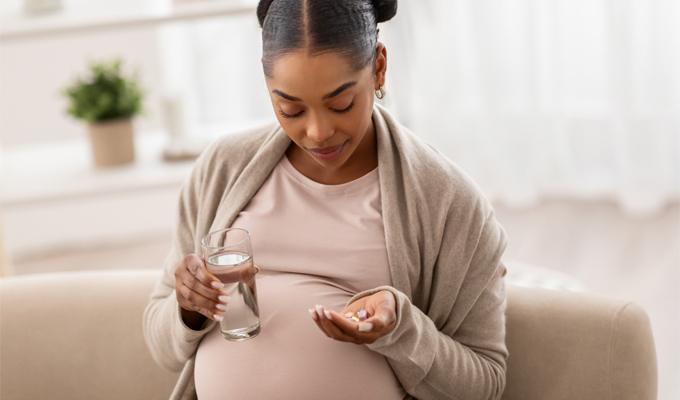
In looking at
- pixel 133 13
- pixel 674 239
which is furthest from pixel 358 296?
pixel 674 239

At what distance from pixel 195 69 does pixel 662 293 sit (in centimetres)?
178

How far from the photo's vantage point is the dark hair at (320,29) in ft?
4.20

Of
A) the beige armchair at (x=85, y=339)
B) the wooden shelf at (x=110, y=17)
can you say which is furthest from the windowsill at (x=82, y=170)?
the beige armchair at (x=85, y=339)

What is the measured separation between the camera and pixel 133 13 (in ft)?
8.98

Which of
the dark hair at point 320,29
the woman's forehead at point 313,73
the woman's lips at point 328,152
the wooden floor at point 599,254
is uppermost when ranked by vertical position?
the dark hair at point 320,29

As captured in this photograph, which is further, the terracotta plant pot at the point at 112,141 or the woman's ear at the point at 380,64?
the terracotta plant pot at the point at 112,141

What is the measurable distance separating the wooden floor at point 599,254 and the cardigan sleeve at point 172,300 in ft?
4.81

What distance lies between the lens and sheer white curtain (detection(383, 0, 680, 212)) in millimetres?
3221

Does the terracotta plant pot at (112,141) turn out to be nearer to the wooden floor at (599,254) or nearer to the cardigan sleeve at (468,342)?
the wooden floor at (599,254)

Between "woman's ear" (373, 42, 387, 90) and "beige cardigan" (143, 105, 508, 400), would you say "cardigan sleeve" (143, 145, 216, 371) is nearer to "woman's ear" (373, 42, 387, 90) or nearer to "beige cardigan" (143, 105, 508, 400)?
"beige cardigan" (143, 105, 508, 400)

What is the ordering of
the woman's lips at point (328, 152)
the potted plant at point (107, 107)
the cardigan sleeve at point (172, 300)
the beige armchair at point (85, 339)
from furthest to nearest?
the potted plant at point (107, 107), the beige armchair at point (85, 339), the cardigan sleeve at point (172, 300), the woman's lips at point (328, 152)

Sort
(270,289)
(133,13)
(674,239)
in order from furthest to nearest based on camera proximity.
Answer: (674,239) → (133,13) → (270,289)

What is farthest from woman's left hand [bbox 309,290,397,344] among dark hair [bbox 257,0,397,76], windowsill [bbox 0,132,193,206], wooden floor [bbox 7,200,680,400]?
windowsill [bbox 0,132,193,206]

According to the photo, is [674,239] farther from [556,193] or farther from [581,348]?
[581,348]
